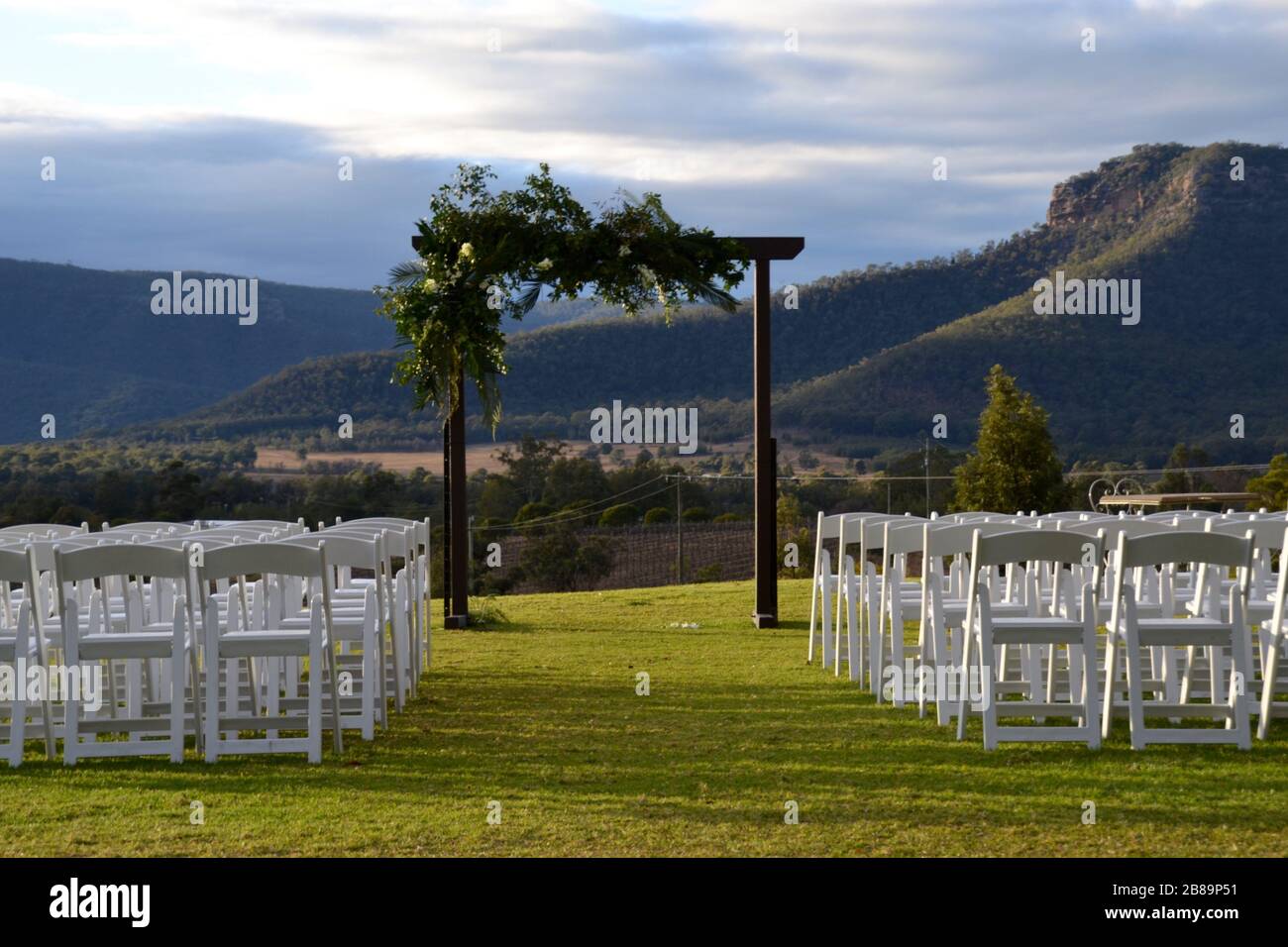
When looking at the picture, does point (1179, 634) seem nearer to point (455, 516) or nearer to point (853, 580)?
point (853, 580)

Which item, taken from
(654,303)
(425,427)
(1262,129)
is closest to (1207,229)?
(1262,129)

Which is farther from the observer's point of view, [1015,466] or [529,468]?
[529,468]

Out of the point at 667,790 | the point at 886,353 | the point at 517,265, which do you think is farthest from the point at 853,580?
the point at 886,353

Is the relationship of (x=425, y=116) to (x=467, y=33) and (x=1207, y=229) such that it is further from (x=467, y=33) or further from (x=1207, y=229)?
(x=1207, y=229)

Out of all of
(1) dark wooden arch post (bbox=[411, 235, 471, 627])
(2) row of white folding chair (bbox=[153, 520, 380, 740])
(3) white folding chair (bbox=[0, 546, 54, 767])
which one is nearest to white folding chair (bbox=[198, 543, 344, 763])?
(2) row of white folding chair (bbox=[153, 520, 380, 740])

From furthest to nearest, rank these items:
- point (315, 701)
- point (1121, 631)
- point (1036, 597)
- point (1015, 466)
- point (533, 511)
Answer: point (533, 511) → point (1015, 466) → point (1036, 597) → point (1121, 631) → point (315, 701)

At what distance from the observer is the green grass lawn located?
174 inches

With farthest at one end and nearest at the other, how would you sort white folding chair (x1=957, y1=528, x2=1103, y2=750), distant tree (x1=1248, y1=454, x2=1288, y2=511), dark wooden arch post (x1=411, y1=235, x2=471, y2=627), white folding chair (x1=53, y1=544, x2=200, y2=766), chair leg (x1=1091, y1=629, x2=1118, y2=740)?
distant tree (x1=1248, y1=454, x2=1288, y2=511), dark wooden arch post (x1=411, y1=235, x2=471, y2=627), chair leg (x1=1091, y1=629, x2=1118, y2=740), white folding chair (x1=957, y1=528, x2=1103, y2=750), white folding chair (x1=53, y1=544, x2=200, y2=766)

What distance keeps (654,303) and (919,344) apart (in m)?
25.1

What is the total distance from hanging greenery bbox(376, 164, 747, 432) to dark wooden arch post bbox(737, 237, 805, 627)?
18 centimetres

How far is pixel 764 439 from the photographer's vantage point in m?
11.7

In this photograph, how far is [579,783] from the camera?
5387mm

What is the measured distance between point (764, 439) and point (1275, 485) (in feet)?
24.1

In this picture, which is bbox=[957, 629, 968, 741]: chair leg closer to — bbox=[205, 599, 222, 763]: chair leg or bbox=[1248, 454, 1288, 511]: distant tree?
bbox=[205, 599, 222, 763]: chair leg
